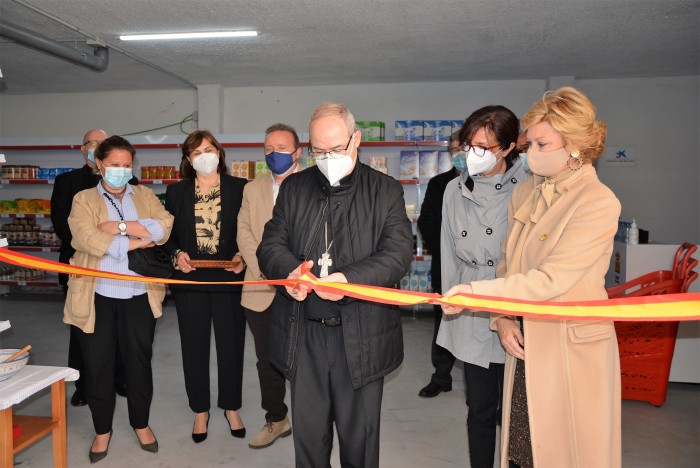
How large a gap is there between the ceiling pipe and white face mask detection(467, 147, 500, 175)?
15.8ft

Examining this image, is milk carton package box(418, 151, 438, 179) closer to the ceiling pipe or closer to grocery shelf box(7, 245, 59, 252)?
the ceiling pipe

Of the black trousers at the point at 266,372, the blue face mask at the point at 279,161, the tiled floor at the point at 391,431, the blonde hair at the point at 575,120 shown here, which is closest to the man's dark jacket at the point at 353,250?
the blonde hair at the point at 575,120

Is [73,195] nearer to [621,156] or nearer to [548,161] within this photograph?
[548,161]

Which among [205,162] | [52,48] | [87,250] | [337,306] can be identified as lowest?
[337,306]

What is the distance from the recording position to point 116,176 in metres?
3.08

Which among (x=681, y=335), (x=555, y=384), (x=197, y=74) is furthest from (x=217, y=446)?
(x=197, y=74)

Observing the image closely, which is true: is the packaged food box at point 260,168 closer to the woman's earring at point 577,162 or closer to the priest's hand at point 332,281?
the priest's hand at point 332,281

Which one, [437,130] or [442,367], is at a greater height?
[437,130]

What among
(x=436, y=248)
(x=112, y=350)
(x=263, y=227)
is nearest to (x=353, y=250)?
(x=263, y=227)

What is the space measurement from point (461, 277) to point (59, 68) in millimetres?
6839

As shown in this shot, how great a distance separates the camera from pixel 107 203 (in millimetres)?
3131

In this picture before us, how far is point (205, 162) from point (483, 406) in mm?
2075

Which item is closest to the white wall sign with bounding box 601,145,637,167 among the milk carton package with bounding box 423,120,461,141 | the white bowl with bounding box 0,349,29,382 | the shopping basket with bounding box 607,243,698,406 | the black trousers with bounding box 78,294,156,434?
the milk carton package with bounding box 423,120,461,141

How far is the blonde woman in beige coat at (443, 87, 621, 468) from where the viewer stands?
1853 millimetres
